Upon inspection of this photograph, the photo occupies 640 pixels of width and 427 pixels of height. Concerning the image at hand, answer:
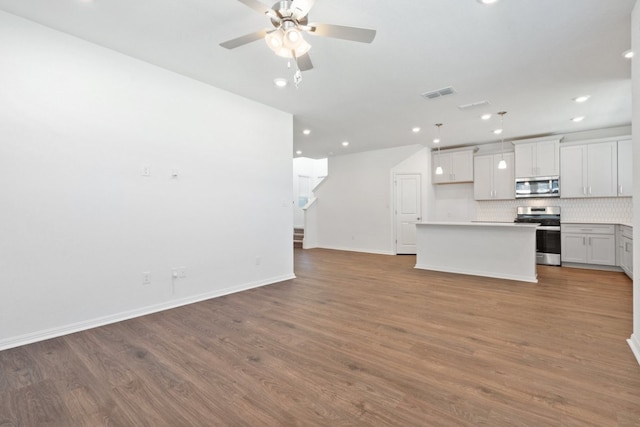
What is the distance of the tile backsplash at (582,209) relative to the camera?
19.0 ft

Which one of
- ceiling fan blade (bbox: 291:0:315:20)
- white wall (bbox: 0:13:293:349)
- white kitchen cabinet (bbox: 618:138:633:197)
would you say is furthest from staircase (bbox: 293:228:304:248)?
ceiling fan blade (bbox: 291:0:315:20)

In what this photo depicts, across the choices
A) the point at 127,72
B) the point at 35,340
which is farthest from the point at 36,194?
the point at 127,72

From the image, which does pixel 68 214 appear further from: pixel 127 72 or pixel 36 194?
pixel 127 72

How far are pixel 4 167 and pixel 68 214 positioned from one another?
59 centimetres

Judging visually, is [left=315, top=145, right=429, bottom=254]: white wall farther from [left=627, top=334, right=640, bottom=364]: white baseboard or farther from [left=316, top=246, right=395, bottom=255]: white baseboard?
[left=627, top=334, right=640, bottom=364]: white baseboard

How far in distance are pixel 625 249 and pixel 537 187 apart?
6.14 feet

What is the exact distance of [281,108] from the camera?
4.82m

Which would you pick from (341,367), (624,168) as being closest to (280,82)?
(341,367)

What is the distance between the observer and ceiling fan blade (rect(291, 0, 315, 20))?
2.01 meters

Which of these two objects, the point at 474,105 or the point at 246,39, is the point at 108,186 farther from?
the point at 474,105

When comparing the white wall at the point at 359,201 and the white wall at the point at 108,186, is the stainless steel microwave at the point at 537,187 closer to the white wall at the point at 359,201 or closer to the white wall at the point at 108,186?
the white wall at the point at 359,201

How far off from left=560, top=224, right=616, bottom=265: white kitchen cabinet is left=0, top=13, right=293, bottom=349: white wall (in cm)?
612

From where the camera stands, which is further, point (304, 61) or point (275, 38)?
point (304, 61)

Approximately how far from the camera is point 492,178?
6.90m
